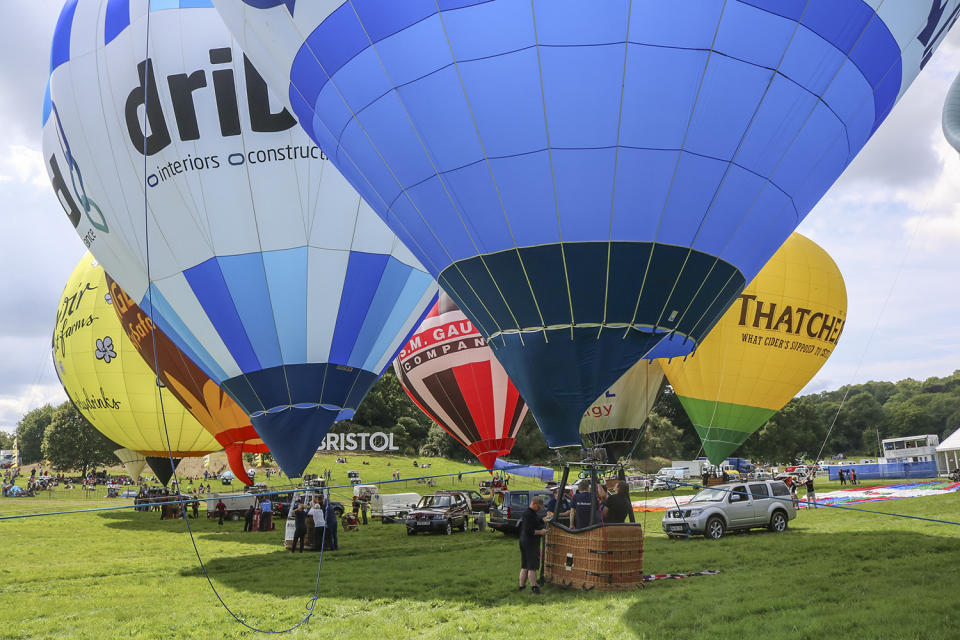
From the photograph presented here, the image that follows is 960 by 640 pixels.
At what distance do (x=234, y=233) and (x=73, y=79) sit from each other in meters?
3.94

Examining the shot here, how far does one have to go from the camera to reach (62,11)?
12805mm

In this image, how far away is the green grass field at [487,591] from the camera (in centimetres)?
623

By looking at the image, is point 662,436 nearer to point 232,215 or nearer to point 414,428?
point 414,428

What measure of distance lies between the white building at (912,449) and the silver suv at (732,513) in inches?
1276

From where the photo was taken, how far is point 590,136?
6.65m

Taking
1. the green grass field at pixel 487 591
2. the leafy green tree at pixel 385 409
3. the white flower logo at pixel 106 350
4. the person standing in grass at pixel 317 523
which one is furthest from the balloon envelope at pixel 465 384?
the leafy green tree at pixel 385 409

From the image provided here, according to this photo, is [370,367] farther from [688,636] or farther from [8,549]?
[8,549]

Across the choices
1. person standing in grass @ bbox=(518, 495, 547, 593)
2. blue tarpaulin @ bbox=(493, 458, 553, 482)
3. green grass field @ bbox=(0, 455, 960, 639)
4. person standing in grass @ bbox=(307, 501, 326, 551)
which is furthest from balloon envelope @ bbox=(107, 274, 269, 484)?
blue tarpaulin @ bbox=(493, 458, 553, 482)

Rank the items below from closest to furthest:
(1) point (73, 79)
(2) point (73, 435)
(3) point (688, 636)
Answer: (3) point (688, 636), (1) point (73, 79), (2) point (73, 435)

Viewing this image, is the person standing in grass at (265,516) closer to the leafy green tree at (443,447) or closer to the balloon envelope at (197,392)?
the balloon envelope at (197,392)

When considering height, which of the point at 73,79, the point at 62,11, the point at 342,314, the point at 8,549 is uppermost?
the point at 62,11

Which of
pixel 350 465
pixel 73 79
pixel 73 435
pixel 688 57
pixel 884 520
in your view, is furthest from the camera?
pixel 73 435

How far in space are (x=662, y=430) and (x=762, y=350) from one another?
33.8 meters

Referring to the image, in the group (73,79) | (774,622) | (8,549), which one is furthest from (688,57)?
(8,549)
